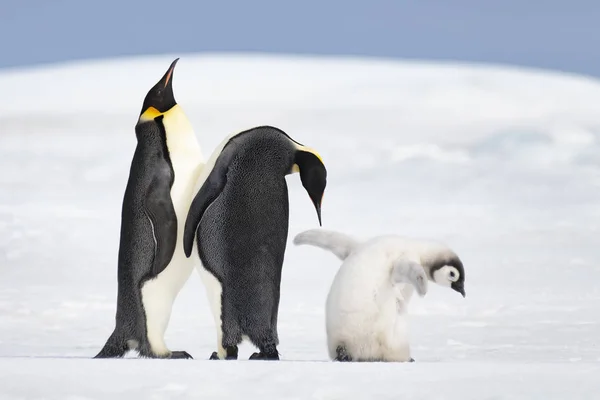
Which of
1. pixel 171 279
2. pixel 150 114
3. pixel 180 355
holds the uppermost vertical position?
pixel 150 114

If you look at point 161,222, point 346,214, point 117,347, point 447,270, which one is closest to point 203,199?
point 161,222

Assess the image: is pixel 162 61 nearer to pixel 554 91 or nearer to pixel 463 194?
pixel 554 91

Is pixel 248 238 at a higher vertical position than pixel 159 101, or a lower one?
lower

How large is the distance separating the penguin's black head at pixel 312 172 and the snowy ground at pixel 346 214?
60 cm

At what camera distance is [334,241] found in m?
3.21

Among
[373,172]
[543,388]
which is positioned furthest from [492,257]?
[543,388]

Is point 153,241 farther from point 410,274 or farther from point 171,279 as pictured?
point 410,274

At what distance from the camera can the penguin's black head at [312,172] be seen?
10.3 ft

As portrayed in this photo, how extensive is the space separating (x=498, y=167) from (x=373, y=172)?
117 centimetres

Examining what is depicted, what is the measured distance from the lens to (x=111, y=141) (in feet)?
34.8

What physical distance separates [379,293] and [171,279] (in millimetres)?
646

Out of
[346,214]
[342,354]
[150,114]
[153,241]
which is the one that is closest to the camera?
[342,354]

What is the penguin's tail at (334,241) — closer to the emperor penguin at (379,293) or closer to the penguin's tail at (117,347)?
the emperor penguin at (379,293)

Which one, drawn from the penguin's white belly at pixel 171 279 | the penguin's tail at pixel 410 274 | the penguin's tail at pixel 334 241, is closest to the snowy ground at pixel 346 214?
the penguin's tail at pixel 410 274
